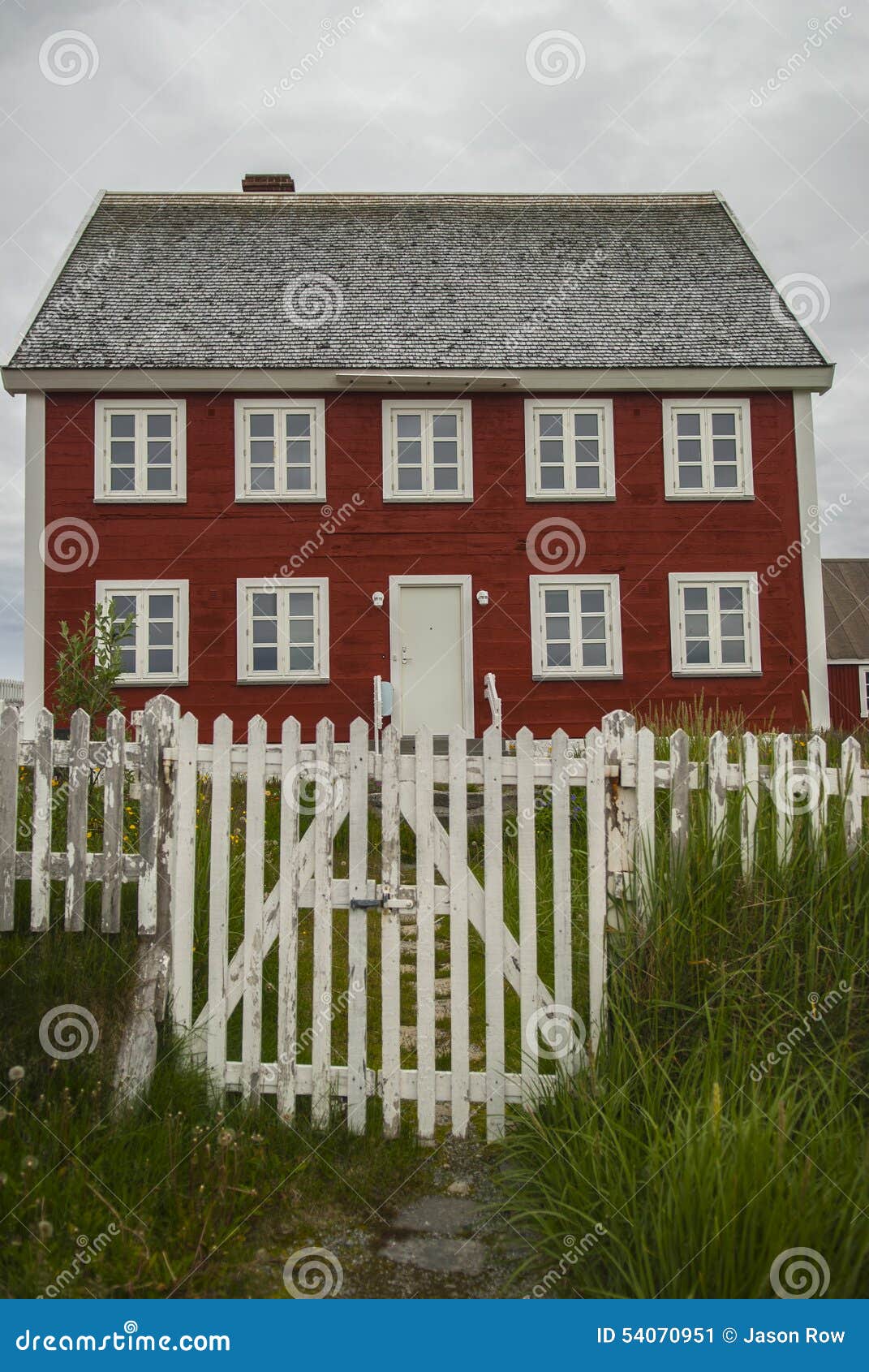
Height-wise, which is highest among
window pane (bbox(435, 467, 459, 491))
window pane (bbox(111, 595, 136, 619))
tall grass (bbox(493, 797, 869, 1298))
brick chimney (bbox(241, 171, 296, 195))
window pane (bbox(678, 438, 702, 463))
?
brick chimney (bbox(241, 171, 296, 195))

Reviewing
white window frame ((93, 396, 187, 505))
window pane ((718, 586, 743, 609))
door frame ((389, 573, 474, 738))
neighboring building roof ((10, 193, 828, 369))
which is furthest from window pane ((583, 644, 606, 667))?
white window frame ((93, 396, 187, 505))

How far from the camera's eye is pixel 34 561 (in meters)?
14.1

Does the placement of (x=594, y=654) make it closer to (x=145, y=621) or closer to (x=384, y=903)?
(x=145, y=621)

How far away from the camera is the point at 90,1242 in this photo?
126 inches

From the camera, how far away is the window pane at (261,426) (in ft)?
48.1

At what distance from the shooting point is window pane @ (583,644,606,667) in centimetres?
1460

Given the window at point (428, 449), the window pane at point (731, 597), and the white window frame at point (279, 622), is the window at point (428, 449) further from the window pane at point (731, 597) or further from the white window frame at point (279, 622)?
the window pane at point (731, 597)

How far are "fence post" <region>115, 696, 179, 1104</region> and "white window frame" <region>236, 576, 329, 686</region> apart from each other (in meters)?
9.80

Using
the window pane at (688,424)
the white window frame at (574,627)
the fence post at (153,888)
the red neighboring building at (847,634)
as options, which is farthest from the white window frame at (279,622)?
the red neighboring building at (847,634)

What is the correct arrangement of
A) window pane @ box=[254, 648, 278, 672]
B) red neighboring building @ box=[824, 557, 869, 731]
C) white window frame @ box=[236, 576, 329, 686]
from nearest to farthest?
white window frame @ box=[236, 576, 329, 686] → window pane @ box=[254, 648, 278, 672] → red neighboring building @ box=[824, 557, 869, 731]

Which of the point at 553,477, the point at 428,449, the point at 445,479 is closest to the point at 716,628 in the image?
the point at 553,477

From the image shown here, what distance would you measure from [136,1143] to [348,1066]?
90 cm

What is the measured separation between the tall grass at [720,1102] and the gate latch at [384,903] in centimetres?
92

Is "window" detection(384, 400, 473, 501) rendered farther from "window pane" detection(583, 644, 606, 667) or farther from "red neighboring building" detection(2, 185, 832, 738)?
"window pane" detection(583, 644, 606, 667)
